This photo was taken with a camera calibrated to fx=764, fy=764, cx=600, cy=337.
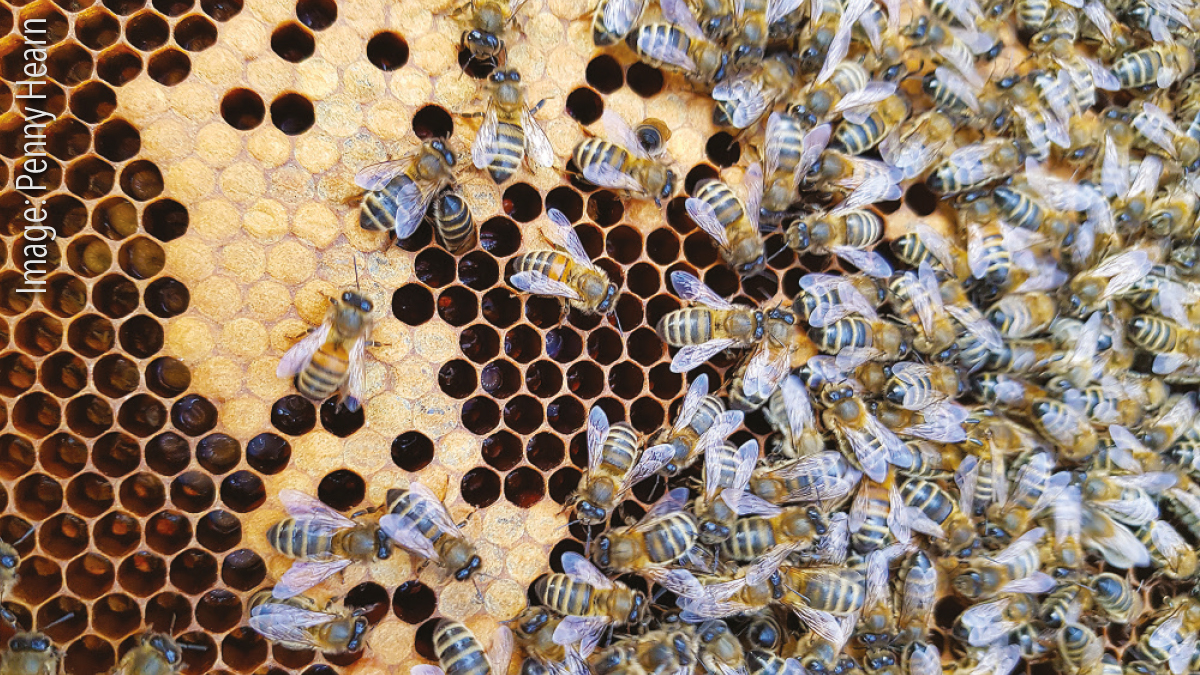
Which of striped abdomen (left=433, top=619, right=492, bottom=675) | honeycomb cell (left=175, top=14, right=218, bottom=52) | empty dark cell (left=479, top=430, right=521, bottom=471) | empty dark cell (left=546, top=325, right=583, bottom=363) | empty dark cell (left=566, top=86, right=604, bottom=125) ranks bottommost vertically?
striped abdomen (left=433, top=619, right=492, bottom=675)

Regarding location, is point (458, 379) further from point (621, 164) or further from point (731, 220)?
point (731, 220)

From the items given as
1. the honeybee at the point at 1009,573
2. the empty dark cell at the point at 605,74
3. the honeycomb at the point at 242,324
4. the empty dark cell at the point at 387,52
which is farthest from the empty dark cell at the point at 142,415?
the honeybee at the point at 1009,573

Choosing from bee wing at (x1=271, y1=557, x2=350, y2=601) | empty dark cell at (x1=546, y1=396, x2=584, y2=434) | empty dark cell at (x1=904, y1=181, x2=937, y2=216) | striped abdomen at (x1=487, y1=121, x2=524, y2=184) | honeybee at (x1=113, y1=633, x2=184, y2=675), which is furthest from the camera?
empty dark cell at (x1=904, y1=181, x2=937, y2=216)

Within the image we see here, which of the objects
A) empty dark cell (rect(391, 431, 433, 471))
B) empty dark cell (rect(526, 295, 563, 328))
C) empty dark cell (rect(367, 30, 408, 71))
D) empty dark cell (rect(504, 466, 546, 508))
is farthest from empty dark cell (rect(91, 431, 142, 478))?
empty dark cell (rect(367, 30, 408, 71))

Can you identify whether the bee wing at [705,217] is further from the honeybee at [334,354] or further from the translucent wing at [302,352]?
the translucent wing at [302,352]

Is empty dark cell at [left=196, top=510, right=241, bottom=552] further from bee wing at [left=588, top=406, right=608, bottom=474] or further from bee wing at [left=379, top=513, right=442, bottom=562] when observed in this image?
bee wing at [left=588, top=406, right=608, bottom=474]

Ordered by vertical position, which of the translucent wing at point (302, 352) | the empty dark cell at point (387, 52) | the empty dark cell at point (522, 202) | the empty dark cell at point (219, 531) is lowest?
the empty dark cell at point (219, 531)

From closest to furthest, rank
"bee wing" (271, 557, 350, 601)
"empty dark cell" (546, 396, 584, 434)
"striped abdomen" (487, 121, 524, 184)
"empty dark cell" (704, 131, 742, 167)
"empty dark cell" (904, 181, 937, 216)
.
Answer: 1. "bee wing" (271, 557, 350, 601)
2. "striped abdomen" (487, 121, 524, 184)
3. "empty dark cell" (546, 396, 584, 434)
4. "empty dark cell" (704, 131, 742, 167)
5. "empty dark cell" (904, 181, 937, 216)

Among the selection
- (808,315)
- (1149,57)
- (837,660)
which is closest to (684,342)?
(808,315)
